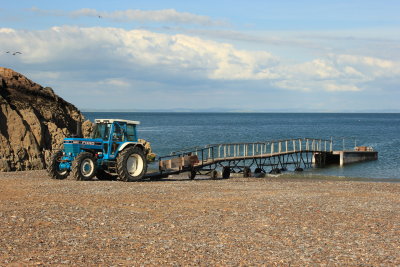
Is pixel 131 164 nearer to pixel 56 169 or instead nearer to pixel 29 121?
pixel 56 169

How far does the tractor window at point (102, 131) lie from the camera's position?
24.0 meters

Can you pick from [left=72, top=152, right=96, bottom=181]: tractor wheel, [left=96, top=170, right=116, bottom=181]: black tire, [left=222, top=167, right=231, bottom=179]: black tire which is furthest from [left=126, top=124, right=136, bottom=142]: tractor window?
[left=222, top=167, right=231, bottom=179]: black tire

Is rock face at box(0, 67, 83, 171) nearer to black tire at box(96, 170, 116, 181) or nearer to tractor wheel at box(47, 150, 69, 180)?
tractor wheel at box(47, 150, 69, 180)

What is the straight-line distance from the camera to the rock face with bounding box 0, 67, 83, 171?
31328mm

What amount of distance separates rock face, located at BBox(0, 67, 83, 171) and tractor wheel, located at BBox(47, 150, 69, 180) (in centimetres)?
698

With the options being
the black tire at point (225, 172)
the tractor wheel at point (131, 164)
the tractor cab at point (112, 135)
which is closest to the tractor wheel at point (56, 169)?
the tractor cab at point (112, 135)

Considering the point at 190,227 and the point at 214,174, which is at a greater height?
the point at 190,227

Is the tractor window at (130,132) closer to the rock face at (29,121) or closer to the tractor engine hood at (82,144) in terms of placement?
the tractor engine hood at (82,144)

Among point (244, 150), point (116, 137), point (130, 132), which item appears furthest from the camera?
point (244, 150)

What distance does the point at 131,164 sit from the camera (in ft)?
79.6

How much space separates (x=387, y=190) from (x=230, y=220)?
1222cm

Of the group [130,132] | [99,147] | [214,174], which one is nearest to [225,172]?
[214,174]

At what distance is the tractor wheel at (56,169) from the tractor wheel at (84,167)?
4.93 ft

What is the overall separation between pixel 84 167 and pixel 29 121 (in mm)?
11947
